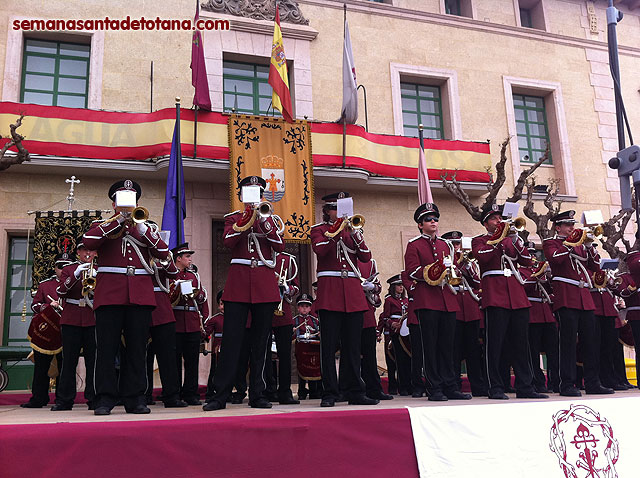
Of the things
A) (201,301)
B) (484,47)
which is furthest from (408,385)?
(484,47)

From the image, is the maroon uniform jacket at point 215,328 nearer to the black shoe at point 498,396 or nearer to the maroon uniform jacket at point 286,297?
the maroon uniform jacket at point 286,297

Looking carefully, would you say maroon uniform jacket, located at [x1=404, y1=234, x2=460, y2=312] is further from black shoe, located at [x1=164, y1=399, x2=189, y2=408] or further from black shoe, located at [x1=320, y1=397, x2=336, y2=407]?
black shoe, located at [x1=164, y1=399, x2=189, y2=408]

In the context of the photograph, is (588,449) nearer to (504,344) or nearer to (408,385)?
(504,344)

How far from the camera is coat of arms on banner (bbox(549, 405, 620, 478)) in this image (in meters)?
4.61

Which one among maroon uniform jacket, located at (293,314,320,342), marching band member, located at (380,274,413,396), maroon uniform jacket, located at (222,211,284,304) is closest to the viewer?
maroon uniform jacket, located at (222,211,284,304)

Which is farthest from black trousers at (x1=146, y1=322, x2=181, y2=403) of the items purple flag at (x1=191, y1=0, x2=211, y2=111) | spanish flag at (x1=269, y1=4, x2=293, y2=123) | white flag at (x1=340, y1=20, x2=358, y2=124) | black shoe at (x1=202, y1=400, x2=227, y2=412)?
white flag at (x1=340, y1=20, x2=358, y2=124)

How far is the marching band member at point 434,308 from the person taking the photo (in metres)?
6.43

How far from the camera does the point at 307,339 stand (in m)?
8.35

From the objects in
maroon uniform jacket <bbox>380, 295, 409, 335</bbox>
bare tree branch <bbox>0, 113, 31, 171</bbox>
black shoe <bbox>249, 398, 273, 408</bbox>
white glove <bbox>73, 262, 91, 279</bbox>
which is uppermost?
bare tree branch <bbox>0, 113, 31, 171</bbox>

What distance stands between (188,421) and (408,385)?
5.55 m

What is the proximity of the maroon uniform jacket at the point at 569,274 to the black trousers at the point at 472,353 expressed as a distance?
1.09m

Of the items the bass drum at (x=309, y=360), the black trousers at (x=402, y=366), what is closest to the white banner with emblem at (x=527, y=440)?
the bass drum at (x=309, y=360)

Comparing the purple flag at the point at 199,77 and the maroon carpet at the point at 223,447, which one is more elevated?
the purple flag at the point at 199,77

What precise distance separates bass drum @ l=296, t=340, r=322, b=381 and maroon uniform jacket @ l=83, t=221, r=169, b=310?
3.24m
